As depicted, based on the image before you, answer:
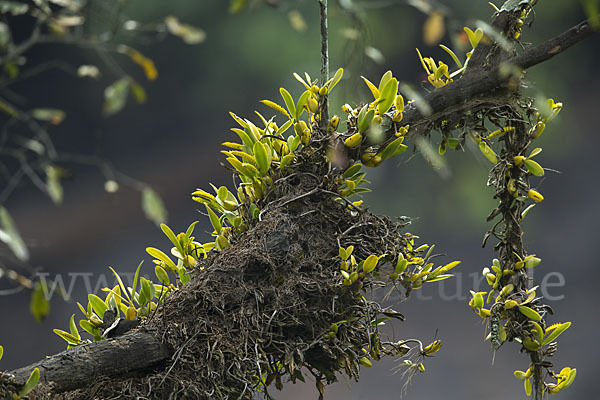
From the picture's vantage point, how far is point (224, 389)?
38.2 inches

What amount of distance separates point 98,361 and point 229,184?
460cm

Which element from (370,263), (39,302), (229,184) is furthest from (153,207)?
(229,184)

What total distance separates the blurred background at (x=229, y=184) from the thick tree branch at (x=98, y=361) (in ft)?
11.5

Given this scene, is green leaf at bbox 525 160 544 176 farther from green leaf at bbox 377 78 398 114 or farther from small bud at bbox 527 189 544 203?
green leaf at bbox 377 78 398 114

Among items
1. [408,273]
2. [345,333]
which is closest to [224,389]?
[345,333]

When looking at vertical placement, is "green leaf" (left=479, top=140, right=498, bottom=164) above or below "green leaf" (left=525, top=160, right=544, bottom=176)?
below

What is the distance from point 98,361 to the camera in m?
0.94

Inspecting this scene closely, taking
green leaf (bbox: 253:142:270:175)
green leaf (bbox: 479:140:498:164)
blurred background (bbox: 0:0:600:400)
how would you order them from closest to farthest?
green leaf (bbox: 253:142:270:175) → green leaf (bbox: 479:140:498:164) → blurred background (bbox: 0:0:600:400)

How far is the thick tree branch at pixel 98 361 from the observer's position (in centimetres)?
89

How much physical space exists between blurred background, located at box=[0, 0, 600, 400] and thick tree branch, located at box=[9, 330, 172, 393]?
3.51m

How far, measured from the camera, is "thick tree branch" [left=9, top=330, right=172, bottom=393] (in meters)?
0.89

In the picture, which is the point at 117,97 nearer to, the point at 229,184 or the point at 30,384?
the point at 30,384

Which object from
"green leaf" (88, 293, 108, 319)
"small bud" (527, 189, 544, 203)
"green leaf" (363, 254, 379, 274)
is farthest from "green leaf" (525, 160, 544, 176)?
"green leaf" (88, 293, 108, 319)

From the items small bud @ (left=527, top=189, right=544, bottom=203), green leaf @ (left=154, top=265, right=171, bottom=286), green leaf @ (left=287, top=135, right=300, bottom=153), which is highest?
small bud @ (left=527, top=189, right=544, bottom=203)
